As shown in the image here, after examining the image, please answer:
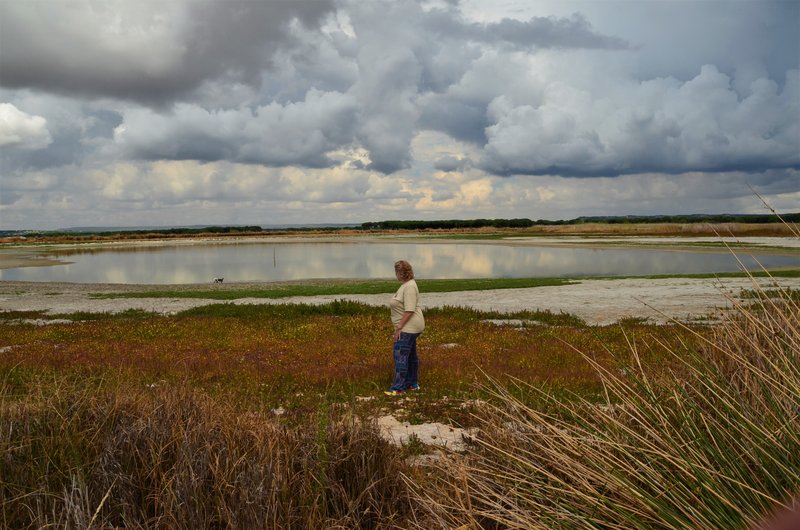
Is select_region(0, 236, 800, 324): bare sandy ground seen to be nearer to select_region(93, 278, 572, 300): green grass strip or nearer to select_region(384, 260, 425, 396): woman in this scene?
select_region(93, 278, 572, 300): green grass strip

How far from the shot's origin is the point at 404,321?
10.6 meters

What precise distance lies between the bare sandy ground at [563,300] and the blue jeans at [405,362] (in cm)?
1366

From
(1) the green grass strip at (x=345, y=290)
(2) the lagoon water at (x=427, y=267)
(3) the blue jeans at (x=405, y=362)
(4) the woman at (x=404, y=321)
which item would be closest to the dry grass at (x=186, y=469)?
(4) the woman at (x=404, y=321)

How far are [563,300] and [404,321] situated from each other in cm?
2200

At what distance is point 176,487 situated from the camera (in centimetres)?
469

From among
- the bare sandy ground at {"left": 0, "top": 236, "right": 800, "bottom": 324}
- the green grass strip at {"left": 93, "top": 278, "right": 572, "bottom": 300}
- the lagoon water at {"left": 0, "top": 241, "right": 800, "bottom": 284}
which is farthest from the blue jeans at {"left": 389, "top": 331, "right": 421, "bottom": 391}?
the lagoon water at {"left": 0, "top": 241, "right": 800, "bottom": 284}

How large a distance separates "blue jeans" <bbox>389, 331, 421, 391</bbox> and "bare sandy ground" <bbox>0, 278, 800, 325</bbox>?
1366 cm

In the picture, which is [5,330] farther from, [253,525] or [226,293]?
[253,525]

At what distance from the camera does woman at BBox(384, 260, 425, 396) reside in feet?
34.2

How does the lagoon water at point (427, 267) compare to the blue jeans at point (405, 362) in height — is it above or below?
below

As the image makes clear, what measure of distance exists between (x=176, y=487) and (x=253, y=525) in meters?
0.84

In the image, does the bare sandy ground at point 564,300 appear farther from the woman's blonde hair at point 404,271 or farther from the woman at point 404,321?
the woman's blonde hair at point 404,271

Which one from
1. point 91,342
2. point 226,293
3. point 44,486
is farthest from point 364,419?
point 226,293

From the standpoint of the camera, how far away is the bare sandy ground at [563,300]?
2590 centimetres
